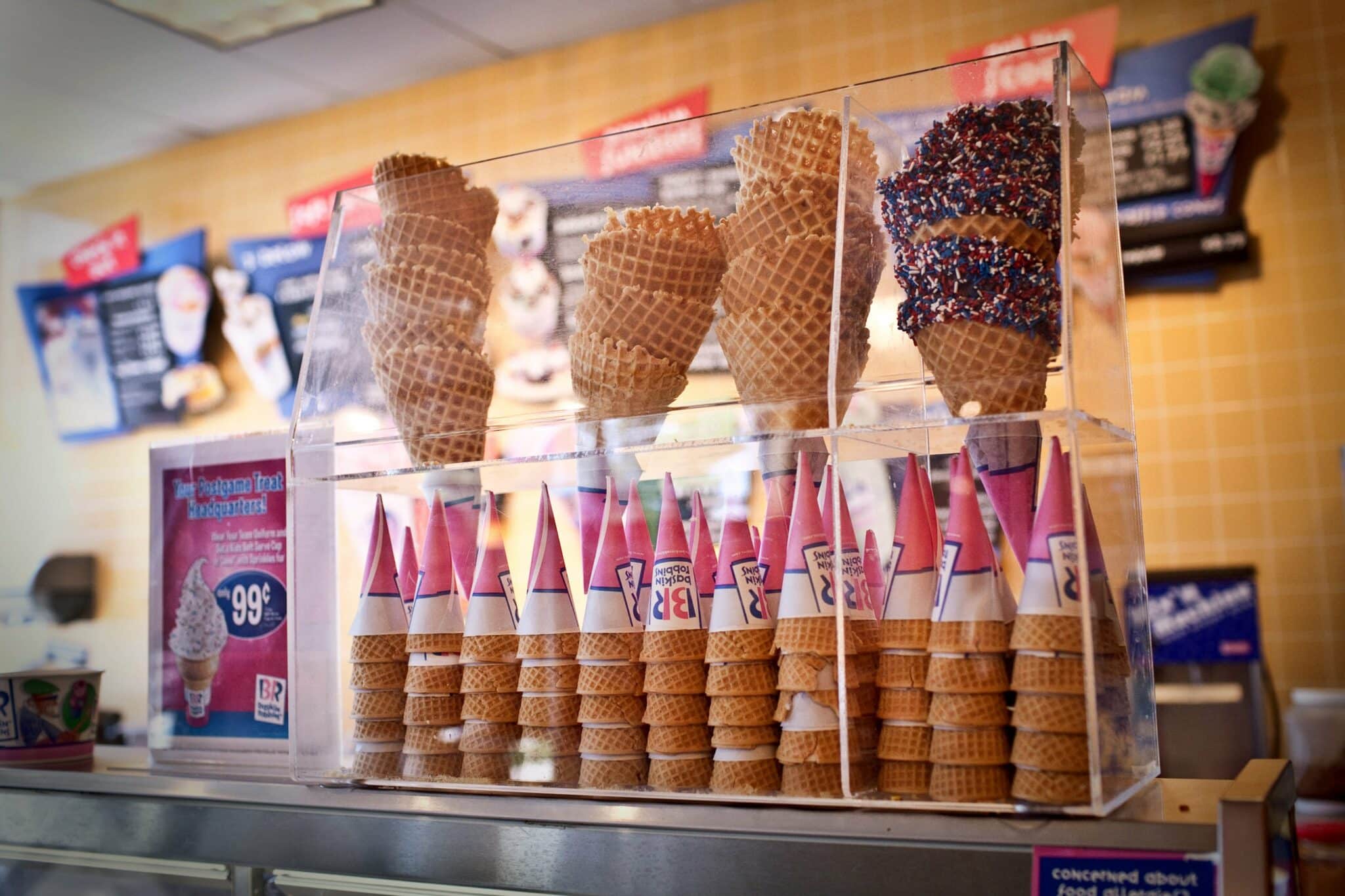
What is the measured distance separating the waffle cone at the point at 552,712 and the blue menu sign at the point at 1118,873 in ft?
1.82

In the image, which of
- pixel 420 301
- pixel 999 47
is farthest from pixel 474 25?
pixel 420 301

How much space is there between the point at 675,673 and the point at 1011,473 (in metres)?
0.44

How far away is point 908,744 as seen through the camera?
1217 mm

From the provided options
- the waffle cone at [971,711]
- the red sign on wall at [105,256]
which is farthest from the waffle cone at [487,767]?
the red sign on wall at [105,256]

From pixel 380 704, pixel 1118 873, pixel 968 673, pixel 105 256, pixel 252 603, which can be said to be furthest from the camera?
pixel 105 256

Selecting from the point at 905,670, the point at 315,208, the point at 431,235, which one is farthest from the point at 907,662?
the point at 315,208

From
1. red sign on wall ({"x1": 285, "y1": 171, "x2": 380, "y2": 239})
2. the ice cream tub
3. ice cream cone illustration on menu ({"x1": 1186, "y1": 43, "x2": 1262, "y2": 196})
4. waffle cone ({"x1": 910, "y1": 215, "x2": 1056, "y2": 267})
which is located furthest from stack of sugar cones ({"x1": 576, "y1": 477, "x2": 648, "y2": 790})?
red sign on wall ({"x1": 285, "y1": 171, "x2": 380, "y2": 239})

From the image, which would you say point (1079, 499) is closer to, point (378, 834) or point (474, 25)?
point (378, 834)

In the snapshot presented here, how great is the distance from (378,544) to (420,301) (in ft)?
1.08

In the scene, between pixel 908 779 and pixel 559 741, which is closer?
pixel 908 779

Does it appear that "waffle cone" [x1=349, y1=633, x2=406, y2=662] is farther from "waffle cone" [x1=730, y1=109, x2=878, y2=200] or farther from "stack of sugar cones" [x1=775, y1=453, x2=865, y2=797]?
"waffle cone" [x1=730, y1=109, x2=878, y2=200]

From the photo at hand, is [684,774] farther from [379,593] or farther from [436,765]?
[379,593]

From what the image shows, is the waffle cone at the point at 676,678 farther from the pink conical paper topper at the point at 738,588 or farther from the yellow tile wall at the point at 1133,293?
the yellow tile wall at the point at 1133,293

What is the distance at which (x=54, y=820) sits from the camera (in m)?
1.73
